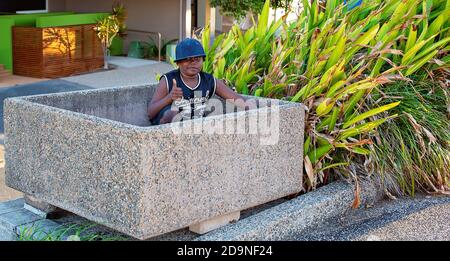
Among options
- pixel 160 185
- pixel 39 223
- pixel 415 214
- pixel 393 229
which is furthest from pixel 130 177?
pixel 415 214

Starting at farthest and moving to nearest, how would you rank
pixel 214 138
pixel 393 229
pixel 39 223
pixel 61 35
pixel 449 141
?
1. pixel 61 35
2. pixel 449 141
3. pixel 393 229
4. pixel 39 223
5. pixel 214 138

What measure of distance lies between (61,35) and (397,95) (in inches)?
415

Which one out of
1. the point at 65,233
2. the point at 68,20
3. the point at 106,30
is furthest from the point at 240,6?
the point at 65,233

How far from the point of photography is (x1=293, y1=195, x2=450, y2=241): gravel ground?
15.6 feet

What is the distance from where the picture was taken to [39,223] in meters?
4.52

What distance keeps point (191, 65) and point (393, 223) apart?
70.7 inches

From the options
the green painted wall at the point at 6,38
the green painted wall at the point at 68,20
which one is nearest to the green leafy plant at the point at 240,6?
the green painted wall at the point at 68,20

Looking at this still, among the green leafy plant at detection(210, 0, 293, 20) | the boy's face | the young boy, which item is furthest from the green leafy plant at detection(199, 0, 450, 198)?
the green leafy plant at detection(210, 0, 293, 20)

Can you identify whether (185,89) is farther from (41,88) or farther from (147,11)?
(147,11)

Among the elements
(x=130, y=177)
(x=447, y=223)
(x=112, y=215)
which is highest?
(x=130, y=177)

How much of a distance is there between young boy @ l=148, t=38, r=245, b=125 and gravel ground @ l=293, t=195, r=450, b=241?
1.20m

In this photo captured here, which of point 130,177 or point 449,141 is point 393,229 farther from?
point 130,177

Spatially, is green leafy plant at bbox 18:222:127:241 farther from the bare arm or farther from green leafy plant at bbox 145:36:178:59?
green leafy plant at bbox 145:36:178:59

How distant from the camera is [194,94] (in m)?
5.15
